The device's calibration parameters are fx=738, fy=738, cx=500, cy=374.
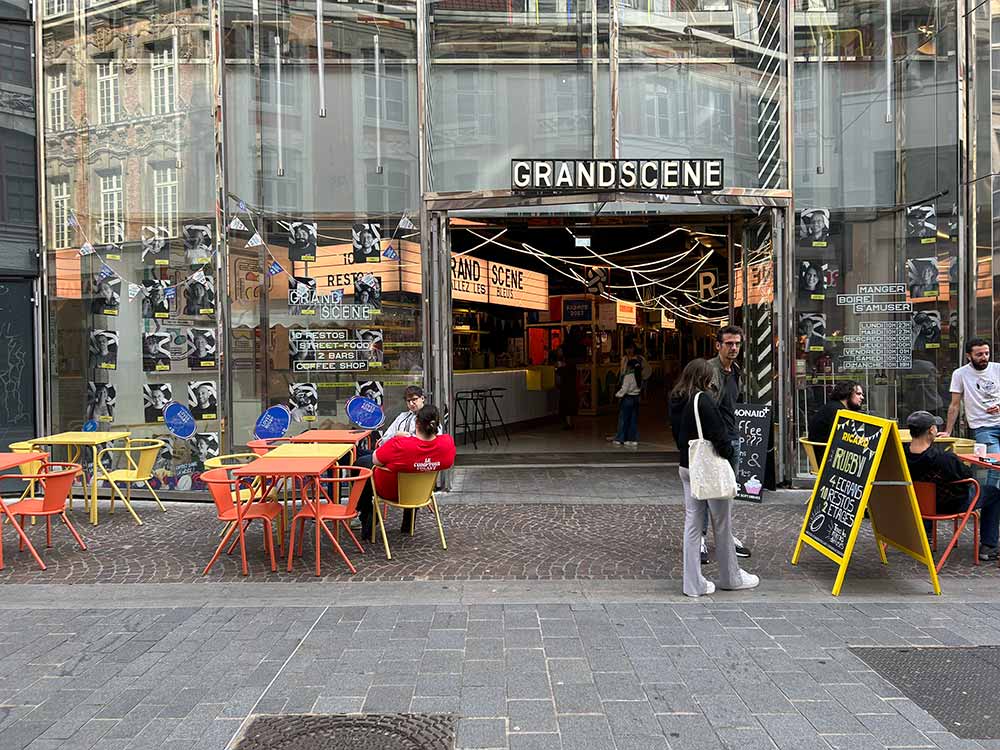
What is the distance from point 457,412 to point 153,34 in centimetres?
721

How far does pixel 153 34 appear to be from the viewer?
906 cm

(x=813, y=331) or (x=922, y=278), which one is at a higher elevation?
(x=922, y=278)

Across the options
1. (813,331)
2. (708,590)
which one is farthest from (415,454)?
(813,331)

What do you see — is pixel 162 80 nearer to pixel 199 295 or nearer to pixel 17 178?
pixel 17 178

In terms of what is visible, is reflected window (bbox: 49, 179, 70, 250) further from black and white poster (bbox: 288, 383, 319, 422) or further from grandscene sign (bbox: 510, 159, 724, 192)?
grandscene sign (bbox: 510, 159, 724, 192)

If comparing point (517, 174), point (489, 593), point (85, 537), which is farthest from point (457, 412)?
point (489, 593)

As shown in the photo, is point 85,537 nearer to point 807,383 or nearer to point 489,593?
point 489,593

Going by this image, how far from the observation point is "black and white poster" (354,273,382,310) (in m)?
9.18

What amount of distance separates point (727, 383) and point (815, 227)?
444 centimetres

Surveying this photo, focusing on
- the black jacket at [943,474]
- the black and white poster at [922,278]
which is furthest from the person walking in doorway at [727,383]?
the black and white poster at [922,278]

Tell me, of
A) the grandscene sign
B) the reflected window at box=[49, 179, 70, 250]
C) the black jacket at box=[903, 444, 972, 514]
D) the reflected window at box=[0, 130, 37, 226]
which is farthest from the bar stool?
the black jacket at box=[903, 444, 972, 514]

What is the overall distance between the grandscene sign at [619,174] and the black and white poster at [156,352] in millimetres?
4651

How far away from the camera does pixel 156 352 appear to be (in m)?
9.03

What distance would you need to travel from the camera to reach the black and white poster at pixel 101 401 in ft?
30.0
